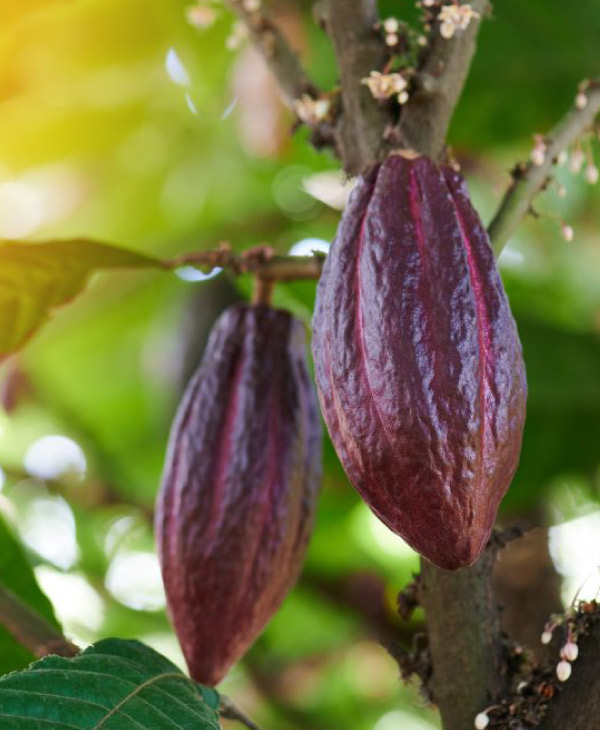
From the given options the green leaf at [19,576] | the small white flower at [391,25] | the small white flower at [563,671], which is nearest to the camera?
the small white flower at [563,671]

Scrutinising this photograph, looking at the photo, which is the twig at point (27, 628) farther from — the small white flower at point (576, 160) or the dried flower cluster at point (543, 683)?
the small white flower at point (576, 160)

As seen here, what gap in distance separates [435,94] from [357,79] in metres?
0.08

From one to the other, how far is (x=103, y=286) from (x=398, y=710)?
49.4 inches

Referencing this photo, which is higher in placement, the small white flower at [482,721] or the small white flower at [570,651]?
the small white flower at [570,651]

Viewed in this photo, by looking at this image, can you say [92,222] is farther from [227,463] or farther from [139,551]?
[227,463]

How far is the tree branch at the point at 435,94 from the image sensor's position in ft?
3.02

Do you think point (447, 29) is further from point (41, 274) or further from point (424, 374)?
point (41, 274)

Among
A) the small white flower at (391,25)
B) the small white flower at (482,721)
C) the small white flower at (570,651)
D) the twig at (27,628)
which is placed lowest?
the small white flower at (482,721)

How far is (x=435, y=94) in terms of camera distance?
92cm

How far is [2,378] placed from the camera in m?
2.21

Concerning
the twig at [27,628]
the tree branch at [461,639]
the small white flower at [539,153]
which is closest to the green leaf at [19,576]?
the twig at [27,628]

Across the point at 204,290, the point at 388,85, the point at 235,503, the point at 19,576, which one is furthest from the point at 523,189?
the point at 204,290

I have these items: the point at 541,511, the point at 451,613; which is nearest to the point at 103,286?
the point at 541,511

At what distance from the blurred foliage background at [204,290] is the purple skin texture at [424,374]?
0.77 m
